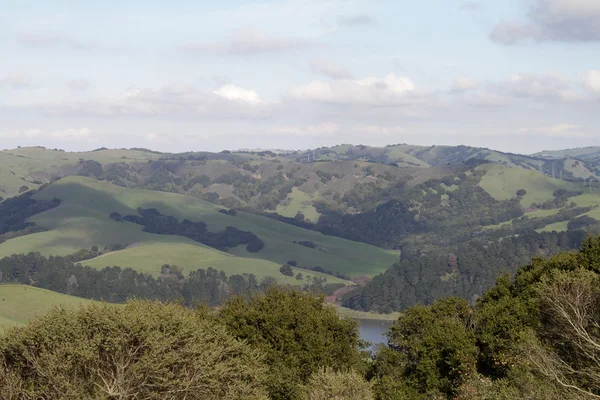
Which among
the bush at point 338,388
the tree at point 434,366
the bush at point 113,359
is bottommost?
the tree at point 434,366

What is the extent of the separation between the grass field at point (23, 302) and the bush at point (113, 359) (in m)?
102

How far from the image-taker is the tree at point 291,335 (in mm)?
51562

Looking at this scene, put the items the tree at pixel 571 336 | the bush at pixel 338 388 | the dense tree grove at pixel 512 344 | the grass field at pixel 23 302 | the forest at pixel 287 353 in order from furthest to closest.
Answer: the grass field at pixel 23 302, the bush at pixel 338 388, the forest at pixel 287 353, the dense tree grove at pixel 512 344, the tree at pixel 571 336

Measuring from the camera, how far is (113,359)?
123 ft

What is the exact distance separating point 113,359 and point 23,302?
127562 millimetres

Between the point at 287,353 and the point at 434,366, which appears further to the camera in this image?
the point at 287,353

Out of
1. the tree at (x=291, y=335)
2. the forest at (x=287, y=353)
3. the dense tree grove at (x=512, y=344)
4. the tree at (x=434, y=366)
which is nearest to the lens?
the dense tree grove at (x=512, y=344)

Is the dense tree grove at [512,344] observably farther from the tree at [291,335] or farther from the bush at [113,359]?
the bush at [113,359]

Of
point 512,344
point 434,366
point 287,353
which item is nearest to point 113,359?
point 287,353

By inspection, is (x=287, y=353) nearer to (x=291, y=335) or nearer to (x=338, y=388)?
(x=291, y=335)

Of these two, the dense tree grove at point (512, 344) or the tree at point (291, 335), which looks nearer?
the dense tree grove at point (512, 344)

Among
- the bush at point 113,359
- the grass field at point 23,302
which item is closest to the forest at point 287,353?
the bush at point 113,359

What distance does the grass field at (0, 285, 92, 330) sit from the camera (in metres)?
145

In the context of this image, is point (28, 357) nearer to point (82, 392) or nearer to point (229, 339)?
point (82, 392)
